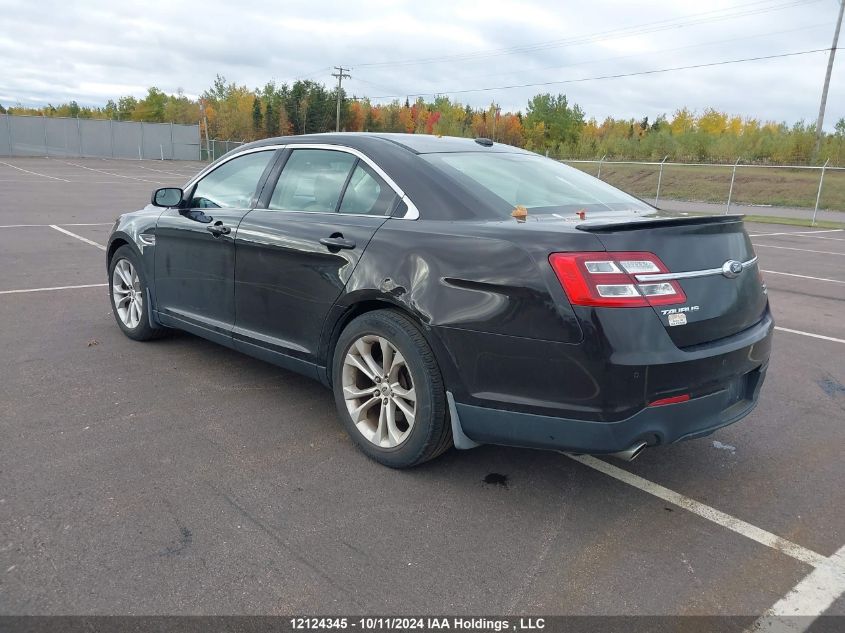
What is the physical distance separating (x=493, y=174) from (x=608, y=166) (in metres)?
44.9

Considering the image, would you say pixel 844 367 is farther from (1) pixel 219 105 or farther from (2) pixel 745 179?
(1) pixel 219 105

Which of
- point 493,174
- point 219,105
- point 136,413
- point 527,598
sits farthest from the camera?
point 219,105

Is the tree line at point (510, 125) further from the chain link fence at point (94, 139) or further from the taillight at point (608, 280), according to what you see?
the taillight at point (608, 280)

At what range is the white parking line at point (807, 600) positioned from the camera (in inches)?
92.9

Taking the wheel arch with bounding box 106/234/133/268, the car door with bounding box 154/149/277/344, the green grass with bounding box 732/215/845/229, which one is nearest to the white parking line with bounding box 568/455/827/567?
the car door with bounding box 154/149/277/344

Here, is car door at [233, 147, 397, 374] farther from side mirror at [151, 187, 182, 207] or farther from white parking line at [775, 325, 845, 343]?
white parking line at [775, 325, 845, 343]

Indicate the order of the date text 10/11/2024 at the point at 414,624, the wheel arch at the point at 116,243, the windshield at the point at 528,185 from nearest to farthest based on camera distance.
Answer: the date text 10/11/2024 at the point at 414,624, the windshield at the point at 528,185, the wheel arch at the point at 116,243

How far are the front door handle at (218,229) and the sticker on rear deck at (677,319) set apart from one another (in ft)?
8.79

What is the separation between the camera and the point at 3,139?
4912cm

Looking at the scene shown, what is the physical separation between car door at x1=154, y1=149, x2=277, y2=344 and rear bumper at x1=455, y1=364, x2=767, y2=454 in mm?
2011

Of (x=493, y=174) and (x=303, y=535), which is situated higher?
(x=493, y=174)

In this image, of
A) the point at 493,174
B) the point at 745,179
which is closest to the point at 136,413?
the point at 493,174

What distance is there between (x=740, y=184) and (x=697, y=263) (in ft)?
139

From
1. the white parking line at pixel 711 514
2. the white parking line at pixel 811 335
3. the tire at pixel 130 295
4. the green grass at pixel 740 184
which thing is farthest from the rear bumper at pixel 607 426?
the green grass at pixel 740 184
